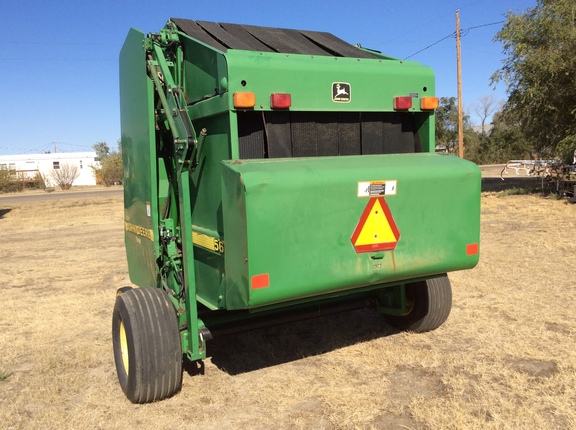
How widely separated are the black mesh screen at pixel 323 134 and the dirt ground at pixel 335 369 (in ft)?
5.58

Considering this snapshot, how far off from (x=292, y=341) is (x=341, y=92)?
94.4 inches

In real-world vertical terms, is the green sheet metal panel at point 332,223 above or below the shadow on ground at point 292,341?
above

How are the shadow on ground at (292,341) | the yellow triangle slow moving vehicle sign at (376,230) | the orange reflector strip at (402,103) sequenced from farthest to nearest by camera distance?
1. the shadow on ground at (292,341)
2. the orange reflector strip at (402,103)
3. the yellow triangle slow moving vehicle sign at (376,230)

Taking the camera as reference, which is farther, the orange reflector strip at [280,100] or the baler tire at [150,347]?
the baler tire at [150,347]

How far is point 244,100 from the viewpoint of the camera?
10.6 ft

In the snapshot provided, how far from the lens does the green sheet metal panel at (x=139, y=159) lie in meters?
3.94

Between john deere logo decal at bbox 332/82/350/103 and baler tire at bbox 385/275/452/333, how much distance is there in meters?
1.95

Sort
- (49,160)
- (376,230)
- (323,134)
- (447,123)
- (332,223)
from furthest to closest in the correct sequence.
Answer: (49,160) < (447,123) < (323,134) < (376,230) < (332,223)

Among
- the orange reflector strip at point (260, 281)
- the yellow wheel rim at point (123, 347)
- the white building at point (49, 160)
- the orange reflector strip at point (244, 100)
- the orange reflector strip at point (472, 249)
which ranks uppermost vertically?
the white building at point (49, 160)

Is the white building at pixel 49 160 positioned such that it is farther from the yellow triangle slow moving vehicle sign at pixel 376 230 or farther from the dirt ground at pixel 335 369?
the yellow triangle slow moving vehicle sign at pixel 376 230

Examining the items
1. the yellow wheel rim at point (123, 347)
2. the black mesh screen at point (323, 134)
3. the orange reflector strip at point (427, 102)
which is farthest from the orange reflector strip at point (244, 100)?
the yellow wheel rim at point (123, 347)

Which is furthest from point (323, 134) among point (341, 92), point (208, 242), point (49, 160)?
point (49, 160)

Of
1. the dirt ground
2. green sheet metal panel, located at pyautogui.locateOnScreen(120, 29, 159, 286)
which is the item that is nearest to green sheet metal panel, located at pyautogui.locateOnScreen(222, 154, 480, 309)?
the dirt ground

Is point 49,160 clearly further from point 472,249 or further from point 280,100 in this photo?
point 472,249
